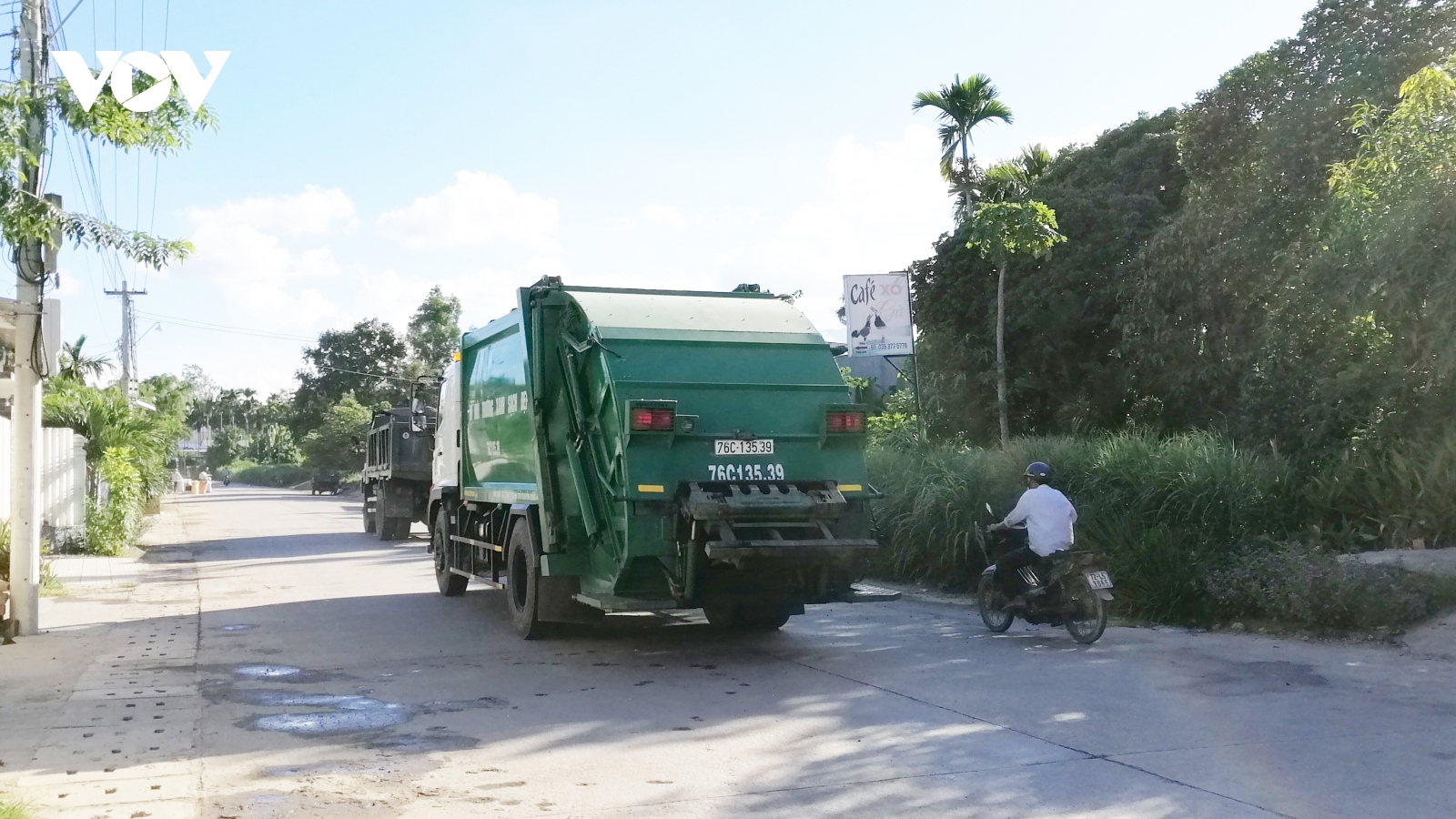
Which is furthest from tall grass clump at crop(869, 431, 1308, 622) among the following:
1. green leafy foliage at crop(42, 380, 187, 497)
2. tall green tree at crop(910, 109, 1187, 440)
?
green leafy foliage at crop(42, 380, 187, 497)

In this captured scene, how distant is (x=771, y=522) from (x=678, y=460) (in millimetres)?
849

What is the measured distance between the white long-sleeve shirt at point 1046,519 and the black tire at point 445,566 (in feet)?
22.1

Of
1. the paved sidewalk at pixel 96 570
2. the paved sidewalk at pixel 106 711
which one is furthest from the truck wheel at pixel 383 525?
the paved sidewalk at pixel 106 711

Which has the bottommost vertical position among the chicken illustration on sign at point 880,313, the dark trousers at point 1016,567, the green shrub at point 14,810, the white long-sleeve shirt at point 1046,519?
the green shrub at point 14,810

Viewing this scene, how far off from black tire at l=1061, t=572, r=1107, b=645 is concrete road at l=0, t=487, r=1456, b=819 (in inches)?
8.6

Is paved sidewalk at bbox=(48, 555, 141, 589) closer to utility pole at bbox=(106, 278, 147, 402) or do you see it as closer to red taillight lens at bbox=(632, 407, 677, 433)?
red taillight lens at bbox=(632, 407, 677, 433)

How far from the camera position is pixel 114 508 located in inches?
892

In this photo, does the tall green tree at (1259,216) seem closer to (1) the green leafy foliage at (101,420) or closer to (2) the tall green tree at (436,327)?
(1) the green leafy foliage at (101,420)

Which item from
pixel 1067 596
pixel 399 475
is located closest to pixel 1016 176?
pixel 399 475

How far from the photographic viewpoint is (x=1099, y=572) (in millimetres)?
10531

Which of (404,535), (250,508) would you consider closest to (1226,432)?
(404,535)

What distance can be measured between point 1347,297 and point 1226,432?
709cm

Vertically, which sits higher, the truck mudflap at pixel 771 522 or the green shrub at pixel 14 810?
the truck mudflap at pixel 771 522

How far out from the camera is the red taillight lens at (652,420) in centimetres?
963
